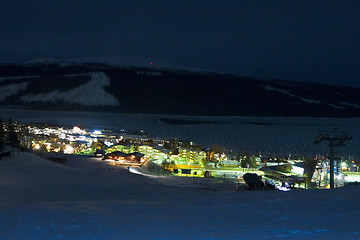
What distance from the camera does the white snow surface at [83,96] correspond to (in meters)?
57.3

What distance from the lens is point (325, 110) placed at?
181ft

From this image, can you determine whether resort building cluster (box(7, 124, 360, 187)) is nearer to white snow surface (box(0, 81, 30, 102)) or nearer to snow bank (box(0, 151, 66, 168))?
snow bank (box(0, 151, 66, 168))

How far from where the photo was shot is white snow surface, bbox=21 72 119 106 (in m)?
57.3

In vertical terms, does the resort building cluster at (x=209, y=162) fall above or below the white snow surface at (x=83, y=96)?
below

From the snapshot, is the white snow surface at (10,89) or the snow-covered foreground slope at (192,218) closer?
the snow-covered foreground slope at (192,218)

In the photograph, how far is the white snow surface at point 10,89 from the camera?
194ft

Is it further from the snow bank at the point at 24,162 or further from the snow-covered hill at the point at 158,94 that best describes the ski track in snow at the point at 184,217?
the snow-covered hill at the point at 158,94

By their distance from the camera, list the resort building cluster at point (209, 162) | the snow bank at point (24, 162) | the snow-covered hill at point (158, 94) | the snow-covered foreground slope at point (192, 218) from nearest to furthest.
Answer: the snow-covered foreground slope at point (192, 218)
the snow bank at point (24, 162)
the resort building cluster at point (209, 162)
the snow-covered hill at point (158, 94)

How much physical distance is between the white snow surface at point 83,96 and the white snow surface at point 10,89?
109 inches

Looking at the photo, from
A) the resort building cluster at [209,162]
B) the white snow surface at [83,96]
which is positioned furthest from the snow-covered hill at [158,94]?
the resort building cluster at [209,162]

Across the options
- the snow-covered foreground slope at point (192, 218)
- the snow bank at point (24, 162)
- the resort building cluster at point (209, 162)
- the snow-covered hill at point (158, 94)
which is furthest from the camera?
the snow-covered hill at point (158, 94)

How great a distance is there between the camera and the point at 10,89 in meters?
60.8

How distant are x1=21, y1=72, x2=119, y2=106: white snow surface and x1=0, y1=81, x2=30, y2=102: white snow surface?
2771 millimetres

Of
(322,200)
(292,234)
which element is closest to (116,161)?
(322,200)
